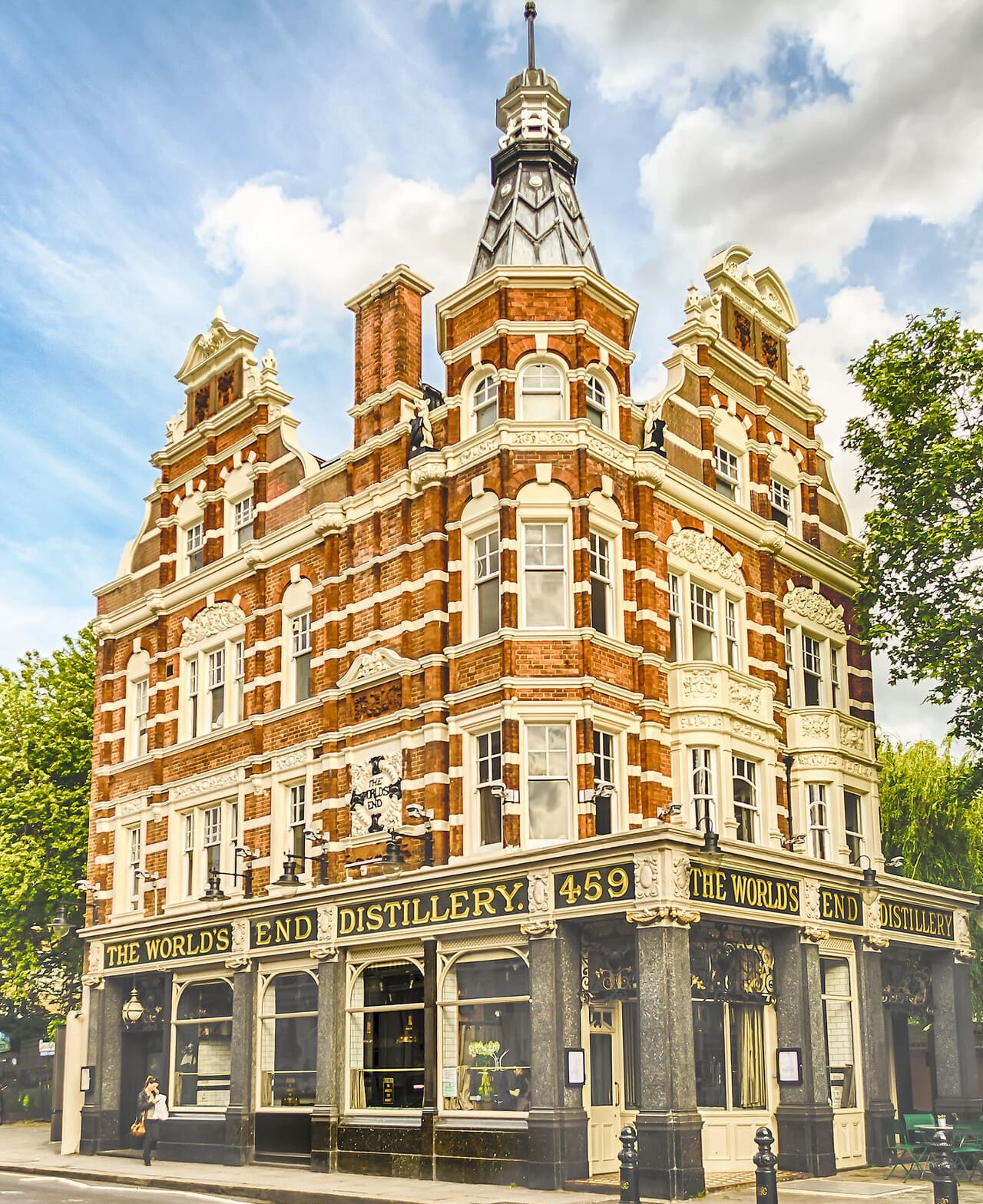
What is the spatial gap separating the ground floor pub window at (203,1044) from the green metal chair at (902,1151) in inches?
495

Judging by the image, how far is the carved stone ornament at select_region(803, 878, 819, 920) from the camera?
2366cm

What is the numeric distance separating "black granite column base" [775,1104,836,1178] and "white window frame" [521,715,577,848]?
589 centimetres

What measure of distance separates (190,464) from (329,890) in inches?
505

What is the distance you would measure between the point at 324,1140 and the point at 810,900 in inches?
376

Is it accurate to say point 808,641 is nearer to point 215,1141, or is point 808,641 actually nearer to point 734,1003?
point 734,1003

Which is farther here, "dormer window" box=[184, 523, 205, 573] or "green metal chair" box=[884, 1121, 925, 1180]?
"dormer window" box=[184, 523, 205, 573]

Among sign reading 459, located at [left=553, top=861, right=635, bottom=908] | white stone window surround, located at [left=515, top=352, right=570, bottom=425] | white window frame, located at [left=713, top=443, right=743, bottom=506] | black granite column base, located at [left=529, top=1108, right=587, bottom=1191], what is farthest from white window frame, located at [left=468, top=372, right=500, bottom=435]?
black granite column base, located at [left=529, top=1108, right=587, bottom=1191]

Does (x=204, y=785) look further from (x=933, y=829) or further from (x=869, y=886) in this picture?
(x=933, y=829)

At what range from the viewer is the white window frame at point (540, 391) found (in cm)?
2511

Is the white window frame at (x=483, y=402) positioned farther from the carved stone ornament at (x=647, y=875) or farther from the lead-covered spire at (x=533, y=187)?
the carved stone ornament at (x=647, y=875)

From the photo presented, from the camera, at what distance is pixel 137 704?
34344 mm

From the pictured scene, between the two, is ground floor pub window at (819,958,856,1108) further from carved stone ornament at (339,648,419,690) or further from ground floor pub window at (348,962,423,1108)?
carved stone ornament at (339,648,419,690)

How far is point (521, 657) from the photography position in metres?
23.6

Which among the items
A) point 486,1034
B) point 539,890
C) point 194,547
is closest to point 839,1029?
point 486,1034
